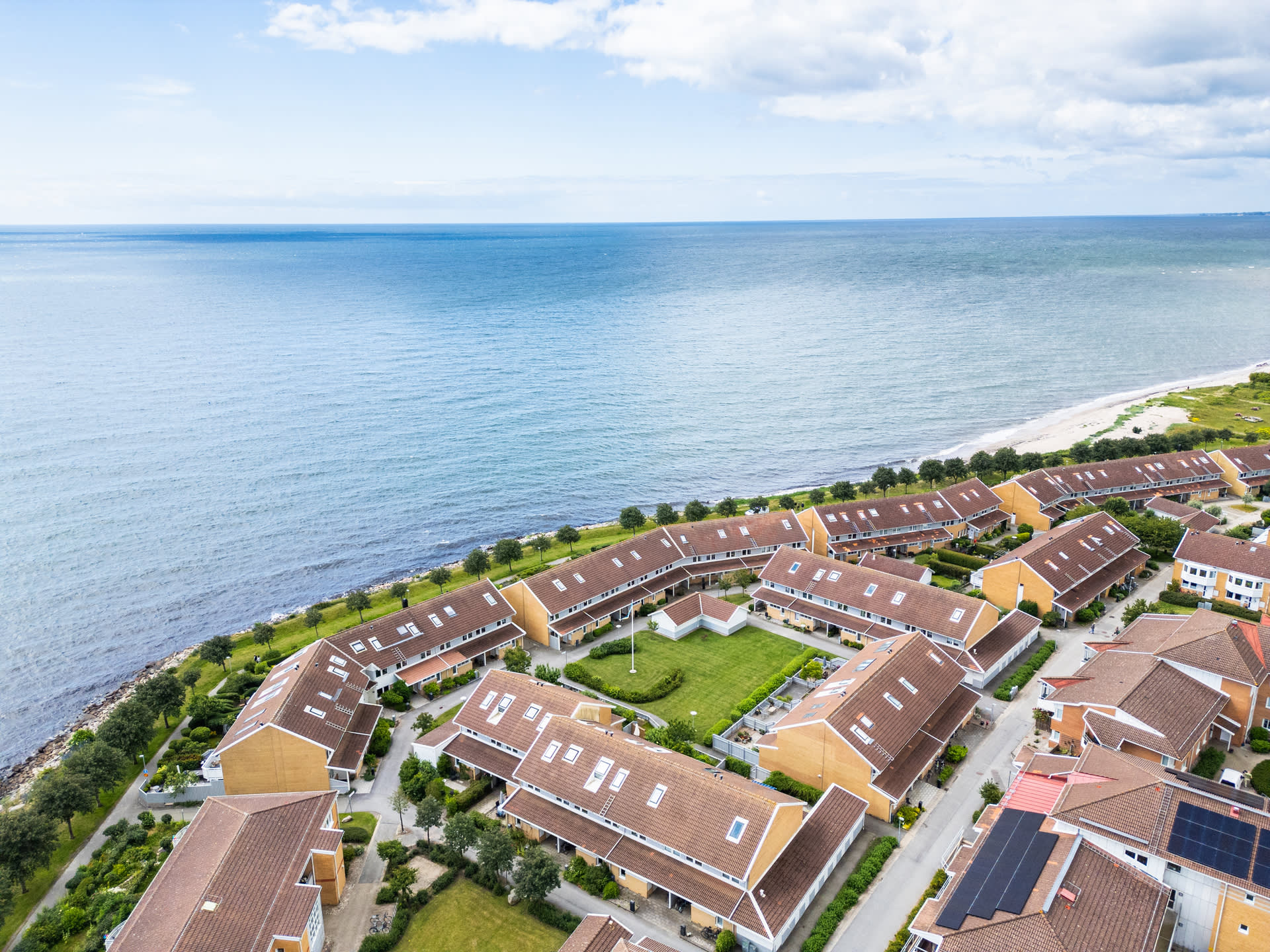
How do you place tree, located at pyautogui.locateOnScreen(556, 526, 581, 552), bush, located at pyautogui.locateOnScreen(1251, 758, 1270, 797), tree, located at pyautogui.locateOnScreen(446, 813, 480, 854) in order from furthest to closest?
tree, located at pyautogui.locateOnScreen(556, 526, 581, 552), bush, located at pyautogui.locateOnScreen(1251, 758, 1270, 797), tree, located at pyautogui.locateOnScreen(446, 813, 480, 854)

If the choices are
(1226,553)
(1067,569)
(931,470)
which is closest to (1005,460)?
(931,470)

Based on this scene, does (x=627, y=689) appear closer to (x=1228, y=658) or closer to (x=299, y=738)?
(x=299, y=738)

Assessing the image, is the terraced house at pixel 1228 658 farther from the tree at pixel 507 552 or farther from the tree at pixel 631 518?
the tree at pixel 507 552

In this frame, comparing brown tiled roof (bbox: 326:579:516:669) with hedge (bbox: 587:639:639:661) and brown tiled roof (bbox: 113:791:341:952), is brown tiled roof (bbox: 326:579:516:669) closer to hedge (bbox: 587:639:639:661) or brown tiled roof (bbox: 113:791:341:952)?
hedge (bbox: 587:639:639:661)

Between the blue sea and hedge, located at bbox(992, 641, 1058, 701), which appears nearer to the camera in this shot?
hedge, located at bbox(992, 641, 1058, 701)

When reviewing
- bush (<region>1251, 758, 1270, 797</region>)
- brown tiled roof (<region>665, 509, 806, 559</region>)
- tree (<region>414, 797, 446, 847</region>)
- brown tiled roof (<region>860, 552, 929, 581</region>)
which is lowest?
tree (<region>414, 797, 446, 847</region>)

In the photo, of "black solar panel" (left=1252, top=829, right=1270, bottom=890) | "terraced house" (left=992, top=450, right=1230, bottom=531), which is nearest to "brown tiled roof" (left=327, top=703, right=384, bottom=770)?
"black solar panel" (left=1252, top=829, right=1270, bottom=890)

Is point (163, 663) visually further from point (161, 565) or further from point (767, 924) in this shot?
point (767, 924)

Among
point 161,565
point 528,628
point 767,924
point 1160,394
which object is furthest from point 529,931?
point 1160,394
